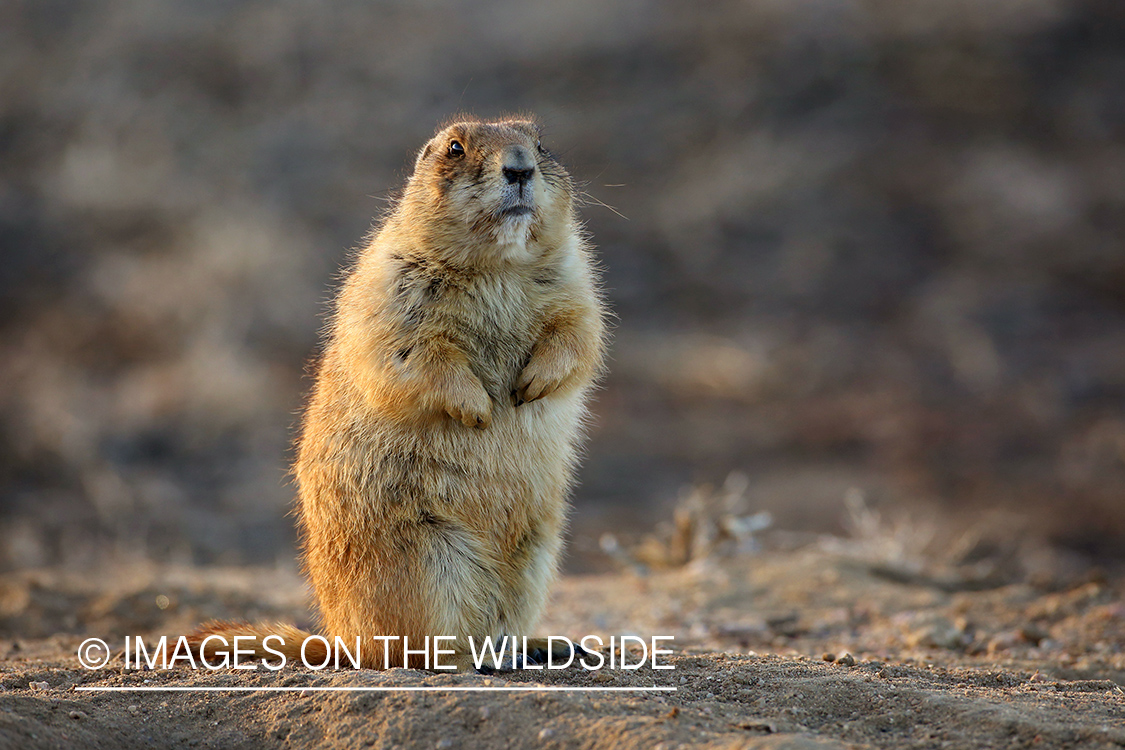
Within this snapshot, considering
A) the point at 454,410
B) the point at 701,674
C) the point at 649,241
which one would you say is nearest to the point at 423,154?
the point at 454,410

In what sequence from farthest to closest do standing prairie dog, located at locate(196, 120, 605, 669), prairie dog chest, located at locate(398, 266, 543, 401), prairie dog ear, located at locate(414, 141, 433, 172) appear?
prairie dog ear, located at locate(414, 141, 433, 172)
prairie dog chest, located at locate(398, 266, 543, 401)
standing prairie dog, located at locate(196, 120, 605, 669)

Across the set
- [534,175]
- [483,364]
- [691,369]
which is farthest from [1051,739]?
[691,369]

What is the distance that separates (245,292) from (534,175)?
1017cm

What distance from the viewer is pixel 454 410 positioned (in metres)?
4.61

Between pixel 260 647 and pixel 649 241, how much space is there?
11.1 meters

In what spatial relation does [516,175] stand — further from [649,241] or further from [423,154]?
[649,241]

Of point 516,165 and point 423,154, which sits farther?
point 423,154

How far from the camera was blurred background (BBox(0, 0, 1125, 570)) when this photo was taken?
37.1 feet

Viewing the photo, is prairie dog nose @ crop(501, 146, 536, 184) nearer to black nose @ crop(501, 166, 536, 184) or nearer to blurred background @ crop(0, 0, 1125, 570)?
black nose @ crop(501, 166, 536, 184)

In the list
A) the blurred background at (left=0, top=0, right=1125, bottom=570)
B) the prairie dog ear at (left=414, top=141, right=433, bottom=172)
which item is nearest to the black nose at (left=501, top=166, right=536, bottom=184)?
the prairie dog ear at (left=414, top=141, right=433, bottom=172)

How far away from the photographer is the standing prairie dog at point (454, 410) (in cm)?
458

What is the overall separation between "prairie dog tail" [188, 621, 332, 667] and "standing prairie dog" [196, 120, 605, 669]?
39 mm

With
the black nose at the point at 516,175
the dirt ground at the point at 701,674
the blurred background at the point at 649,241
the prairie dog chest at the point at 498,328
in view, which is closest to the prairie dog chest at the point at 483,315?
the prairie dog chest at the point at 498,328

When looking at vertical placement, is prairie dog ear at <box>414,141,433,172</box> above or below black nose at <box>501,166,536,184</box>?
above
